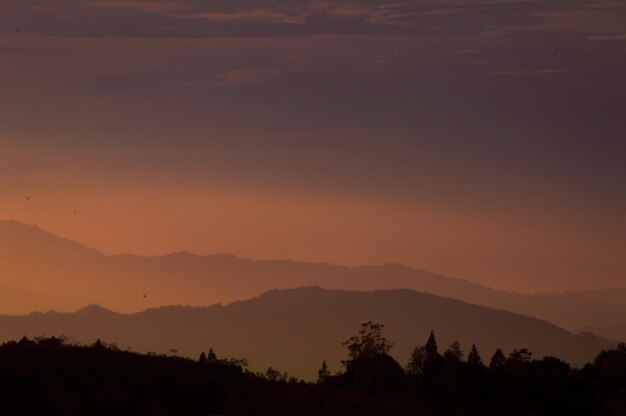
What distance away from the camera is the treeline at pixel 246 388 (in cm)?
5416

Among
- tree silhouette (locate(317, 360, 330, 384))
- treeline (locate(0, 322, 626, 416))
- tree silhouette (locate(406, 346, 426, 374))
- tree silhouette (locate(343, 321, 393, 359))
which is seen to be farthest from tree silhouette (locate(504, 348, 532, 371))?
tree silhouette (locate(317, 360, 330, 384))

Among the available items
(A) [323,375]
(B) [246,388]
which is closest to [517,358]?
(A) [323,375]

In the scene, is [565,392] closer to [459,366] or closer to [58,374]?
[459,366]

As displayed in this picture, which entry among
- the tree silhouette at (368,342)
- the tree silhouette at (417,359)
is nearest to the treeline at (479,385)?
the tree silhouette at (368,342)

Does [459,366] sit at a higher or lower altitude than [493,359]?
lower

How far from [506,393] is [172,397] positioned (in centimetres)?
2603

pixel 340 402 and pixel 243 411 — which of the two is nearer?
pixel 243 411

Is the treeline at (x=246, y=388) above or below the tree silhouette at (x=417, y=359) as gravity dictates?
below

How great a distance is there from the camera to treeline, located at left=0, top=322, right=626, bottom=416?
5416 cm

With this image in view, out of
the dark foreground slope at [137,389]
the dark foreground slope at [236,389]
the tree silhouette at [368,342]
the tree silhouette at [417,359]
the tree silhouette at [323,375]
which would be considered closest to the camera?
the dark foreground slope at [137,389]

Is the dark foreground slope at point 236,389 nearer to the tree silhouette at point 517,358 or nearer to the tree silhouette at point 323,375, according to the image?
the tree silhouette at point 323,375

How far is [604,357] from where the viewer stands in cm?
13525

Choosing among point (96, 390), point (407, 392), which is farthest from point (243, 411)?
point (407, 392)

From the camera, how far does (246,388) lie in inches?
2373
